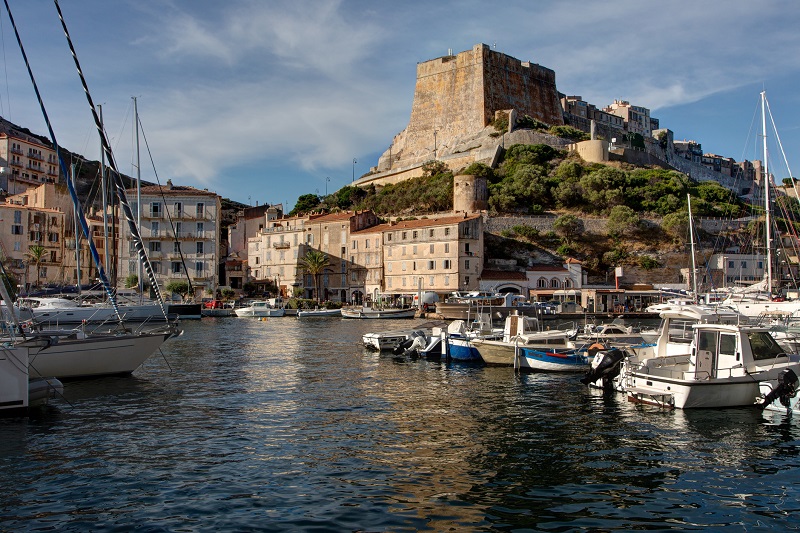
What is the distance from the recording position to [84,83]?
2761cm

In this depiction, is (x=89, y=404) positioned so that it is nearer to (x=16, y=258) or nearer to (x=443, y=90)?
(x=16, y=258)

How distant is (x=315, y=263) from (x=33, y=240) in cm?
3198

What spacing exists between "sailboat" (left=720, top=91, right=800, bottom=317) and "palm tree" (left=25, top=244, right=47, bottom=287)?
63691mm

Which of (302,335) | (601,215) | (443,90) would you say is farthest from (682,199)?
(302,335)

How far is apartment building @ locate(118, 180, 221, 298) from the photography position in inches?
2840

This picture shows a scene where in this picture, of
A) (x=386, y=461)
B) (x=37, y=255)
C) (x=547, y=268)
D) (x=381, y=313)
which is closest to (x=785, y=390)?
(x=386, y=461)

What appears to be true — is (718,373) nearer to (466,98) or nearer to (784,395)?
(784,395)

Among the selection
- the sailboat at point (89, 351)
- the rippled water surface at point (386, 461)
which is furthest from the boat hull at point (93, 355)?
the rippled water surface at point (386, 461)

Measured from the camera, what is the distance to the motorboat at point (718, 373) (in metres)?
18.9

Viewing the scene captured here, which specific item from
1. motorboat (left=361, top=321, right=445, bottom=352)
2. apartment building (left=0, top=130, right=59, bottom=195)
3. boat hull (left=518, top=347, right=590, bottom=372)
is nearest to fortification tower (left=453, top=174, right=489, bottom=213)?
motorboat (left=361, top=321, right=445, bottom=352)

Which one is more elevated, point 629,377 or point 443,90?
point 443,90

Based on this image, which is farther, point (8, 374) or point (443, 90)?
point (443, 90)

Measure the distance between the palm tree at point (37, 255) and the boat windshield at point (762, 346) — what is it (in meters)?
67.0

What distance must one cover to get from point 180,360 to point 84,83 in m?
12.9
